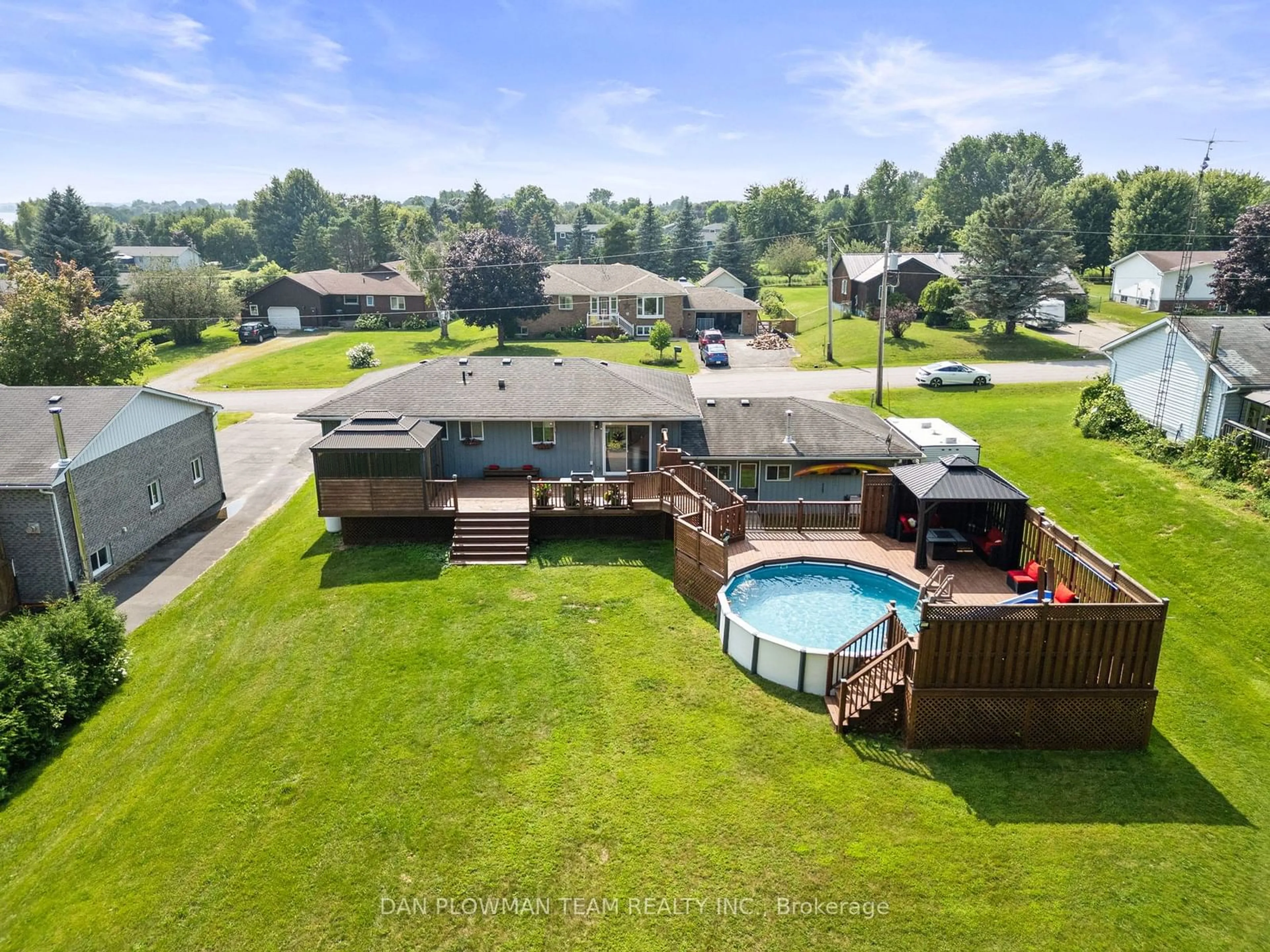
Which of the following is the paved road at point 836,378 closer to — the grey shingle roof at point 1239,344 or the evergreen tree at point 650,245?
the grey shingle roof at point 1239,344

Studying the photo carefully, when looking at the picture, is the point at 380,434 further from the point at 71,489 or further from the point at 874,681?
the point at 874,681

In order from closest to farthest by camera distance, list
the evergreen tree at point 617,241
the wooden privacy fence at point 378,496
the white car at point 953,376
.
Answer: the wooden privacy fence at point 378,496 < the white car at point 953,376 < the evergreen tree at point 617,241

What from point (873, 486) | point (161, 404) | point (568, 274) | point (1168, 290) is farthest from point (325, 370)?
point (1168, 290)

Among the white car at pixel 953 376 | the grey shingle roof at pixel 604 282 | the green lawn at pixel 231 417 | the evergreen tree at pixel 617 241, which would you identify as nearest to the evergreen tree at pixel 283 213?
the evergreen tree at pixel 617 241

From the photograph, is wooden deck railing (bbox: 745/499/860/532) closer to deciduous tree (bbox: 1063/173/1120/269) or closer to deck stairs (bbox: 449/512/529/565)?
deck stairs (bbox: 449/512/529/565)

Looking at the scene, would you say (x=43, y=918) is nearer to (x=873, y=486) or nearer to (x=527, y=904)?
(x=527, y=904)

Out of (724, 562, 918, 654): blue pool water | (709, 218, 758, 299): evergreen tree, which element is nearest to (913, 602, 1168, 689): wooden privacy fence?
(724, 562, 918, 654): blue pool water
